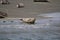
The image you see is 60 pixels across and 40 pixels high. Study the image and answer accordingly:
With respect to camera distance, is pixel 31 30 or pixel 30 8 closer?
pixel 31 30

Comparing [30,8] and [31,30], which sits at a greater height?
[30,8]

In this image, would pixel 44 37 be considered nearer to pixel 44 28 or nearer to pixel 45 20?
pixel 44 28

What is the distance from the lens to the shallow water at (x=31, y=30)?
15.2 feet

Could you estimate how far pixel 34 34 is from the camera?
4828 mm

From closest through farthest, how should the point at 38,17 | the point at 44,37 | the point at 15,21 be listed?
the point at 44,37, the point at 15,21, the point at 38,17

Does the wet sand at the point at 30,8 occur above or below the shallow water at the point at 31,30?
above

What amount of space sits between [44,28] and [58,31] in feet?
1.12

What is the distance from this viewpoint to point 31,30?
509 centimetres

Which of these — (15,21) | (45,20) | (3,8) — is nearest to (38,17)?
(45,20)

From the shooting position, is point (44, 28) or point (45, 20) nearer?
point (44, 28)

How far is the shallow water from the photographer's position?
15.2 ft

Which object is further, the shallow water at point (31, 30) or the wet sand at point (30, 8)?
the wet sand at point (30, 8)

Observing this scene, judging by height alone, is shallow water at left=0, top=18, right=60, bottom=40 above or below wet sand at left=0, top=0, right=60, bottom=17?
below

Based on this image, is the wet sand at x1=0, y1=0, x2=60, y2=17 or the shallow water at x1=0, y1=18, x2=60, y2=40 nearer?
the shallow water at x1=0, y1=18, x2=60, y2=40
